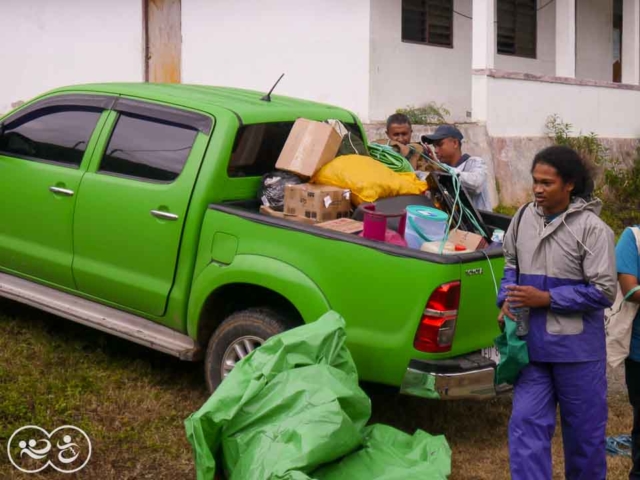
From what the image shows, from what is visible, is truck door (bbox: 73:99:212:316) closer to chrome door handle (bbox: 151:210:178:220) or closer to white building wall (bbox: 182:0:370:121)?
chrome door handle (bbox: 151:210:178:220)

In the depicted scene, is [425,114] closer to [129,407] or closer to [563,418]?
[129,407]

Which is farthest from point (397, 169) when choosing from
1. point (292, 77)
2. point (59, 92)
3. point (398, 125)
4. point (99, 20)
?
point (99, 20)

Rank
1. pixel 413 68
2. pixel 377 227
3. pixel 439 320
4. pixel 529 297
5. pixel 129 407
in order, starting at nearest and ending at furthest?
1. pixel 529 297
2. pixel 439 320
3. pixel 377 227
4. pixel 129 407
5. pixel 413 68

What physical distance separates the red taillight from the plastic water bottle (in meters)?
0.50

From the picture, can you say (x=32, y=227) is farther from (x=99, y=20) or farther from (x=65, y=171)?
(x=99, y=20)

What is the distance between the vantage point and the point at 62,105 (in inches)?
247

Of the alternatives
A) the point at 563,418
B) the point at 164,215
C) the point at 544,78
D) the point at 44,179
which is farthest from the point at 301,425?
the point at 544,78

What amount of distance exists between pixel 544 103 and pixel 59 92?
8.61 metres

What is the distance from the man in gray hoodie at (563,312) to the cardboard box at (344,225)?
43.3 inches

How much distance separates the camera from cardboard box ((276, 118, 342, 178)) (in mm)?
5762

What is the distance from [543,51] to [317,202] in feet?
39.3

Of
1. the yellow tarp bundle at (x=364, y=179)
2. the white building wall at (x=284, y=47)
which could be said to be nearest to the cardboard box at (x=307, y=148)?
the yellow tarp bundle at (x=364, y=179)

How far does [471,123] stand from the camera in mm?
12406

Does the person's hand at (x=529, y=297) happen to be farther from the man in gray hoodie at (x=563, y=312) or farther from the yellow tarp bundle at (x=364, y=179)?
the yellow tarp bundle at (x=364, y=179)
